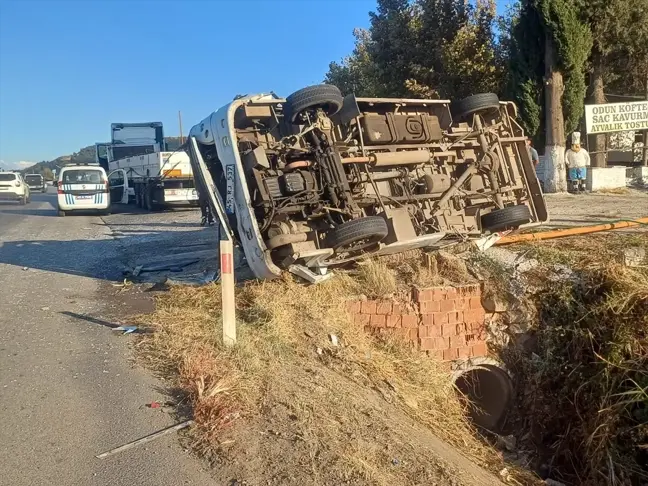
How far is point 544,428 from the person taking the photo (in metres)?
6.65

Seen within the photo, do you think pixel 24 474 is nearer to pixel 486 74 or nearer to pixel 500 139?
pixel 500 139

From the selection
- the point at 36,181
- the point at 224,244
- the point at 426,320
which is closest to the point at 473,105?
the point at 426,320

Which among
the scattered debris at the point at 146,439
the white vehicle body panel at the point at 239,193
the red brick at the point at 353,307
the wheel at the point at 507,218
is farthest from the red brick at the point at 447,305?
the scattered debris at the point at 146,439

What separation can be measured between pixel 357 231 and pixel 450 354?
1861mm

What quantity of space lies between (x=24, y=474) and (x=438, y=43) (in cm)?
1887

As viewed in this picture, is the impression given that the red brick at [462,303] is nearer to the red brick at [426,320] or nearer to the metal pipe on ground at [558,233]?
the red brick at [426,320]

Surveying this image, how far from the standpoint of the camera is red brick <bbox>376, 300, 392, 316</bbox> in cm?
672

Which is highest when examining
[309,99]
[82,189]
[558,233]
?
[309,99]

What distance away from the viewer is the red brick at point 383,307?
6.72 m

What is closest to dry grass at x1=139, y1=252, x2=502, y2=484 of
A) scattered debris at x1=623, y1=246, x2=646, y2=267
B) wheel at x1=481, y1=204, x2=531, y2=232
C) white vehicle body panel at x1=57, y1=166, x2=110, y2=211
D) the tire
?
the tire

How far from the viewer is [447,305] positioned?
22.6ft

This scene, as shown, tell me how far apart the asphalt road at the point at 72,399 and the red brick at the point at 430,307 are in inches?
120

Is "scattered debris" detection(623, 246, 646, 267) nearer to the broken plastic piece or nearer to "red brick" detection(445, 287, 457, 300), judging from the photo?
"red brick" detection(445, 287, 457, 300)

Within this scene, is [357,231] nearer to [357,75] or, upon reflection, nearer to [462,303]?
[462,303]
